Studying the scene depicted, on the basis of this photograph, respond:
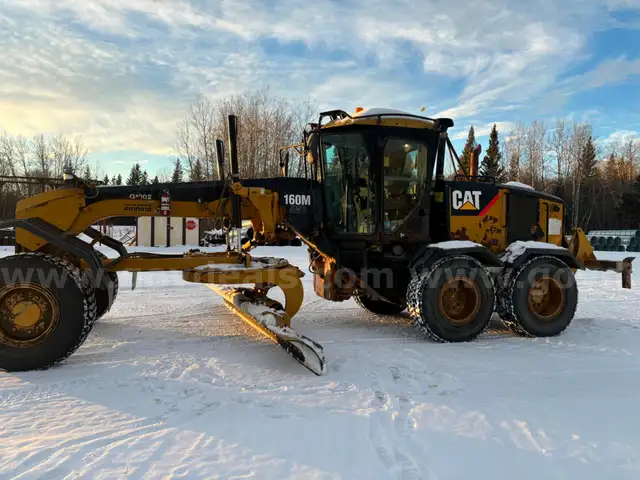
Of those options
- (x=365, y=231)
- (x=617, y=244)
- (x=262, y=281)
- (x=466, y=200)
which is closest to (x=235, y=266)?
(x=262, y=281)

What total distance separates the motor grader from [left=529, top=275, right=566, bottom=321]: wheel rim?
0.02m

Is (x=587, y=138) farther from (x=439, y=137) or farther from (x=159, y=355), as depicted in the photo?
(x=159, y=355)

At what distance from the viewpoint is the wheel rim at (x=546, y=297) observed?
6.24m

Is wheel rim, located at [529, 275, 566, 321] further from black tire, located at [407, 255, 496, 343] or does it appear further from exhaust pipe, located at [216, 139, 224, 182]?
exhaust pipe, located at [216, 139, 224, 182]

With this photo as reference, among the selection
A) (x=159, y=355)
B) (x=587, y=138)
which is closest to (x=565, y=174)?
(x=587, y=138)

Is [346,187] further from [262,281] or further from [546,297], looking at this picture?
[546,297]

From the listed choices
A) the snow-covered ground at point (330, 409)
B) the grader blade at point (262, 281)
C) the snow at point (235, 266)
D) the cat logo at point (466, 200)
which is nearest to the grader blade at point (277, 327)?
the grader blade at point (262, 281)

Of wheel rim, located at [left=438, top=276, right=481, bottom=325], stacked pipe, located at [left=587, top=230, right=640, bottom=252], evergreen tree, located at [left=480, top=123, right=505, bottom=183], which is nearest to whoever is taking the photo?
wheel rim, located at [left=438, top=276, right=481, bottom=325]

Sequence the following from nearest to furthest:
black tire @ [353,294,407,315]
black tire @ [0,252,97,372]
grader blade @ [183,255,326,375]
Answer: black tire @ [0,252,97,372], grader blade @ [183,255,326,375], black tire @ [353,294,407,315]

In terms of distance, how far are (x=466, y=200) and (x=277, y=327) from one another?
3381 millimetres

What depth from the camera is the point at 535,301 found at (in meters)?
6.31

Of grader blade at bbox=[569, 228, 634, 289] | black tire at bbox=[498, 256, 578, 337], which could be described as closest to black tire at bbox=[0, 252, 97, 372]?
black tire at bbox=[498, 256, 578, 337]

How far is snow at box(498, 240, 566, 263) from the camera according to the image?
20.6ft

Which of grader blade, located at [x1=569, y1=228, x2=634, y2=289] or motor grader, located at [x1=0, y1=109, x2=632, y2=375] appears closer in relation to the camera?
motor grader, located at [x1=0, y1=109, x2=632, y2=375]
